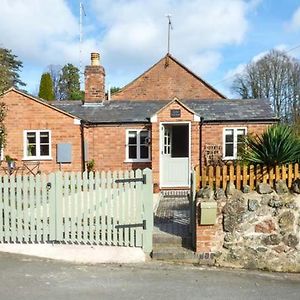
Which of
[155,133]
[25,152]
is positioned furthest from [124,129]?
[25,152]

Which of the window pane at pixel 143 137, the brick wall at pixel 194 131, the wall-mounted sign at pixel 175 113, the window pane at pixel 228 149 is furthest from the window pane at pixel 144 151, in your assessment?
the window pane at pixel 228 149

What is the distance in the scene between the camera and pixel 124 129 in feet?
60.6

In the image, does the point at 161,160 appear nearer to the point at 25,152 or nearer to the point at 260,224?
the point at 25,152

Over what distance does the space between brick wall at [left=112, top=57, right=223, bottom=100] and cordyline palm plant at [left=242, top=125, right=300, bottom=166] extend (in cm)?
2383

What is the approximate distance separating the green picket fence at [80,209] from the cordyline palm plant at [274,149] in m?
2.04

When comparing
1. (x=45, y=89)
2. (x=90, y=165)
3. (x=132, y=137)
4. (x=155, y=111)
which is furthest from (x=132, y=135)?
(x=45, y=89)

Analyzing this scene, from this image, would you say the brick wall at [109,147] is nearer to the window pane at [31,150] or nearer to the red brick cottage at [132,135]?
the red brick cottage at [132,135]

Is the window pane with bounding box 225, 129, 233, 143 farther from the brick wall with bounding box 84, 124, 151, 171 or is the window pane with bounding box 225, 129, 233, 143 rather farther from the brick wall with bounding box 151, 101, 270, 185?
the brick wall with bounding box 84, 124, 151, 171

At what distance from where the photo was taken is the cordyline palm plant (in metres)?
8.09

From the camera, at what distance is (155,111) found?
19.5m

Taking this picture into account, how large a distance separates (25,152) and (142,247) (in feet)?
38.4

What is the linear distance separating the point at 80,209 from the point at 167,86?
25.3 metres

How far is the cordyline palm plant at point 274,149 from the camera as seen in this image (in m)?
8.09

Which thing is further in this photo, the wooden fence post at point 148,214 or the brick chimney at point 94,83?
the brick chimney at point 94,83
